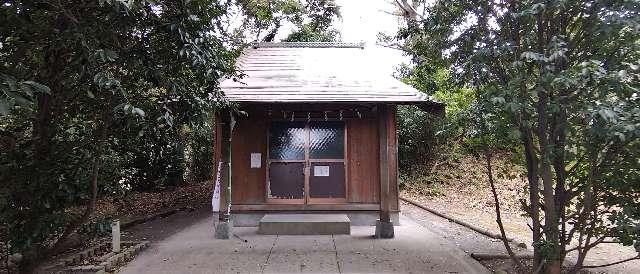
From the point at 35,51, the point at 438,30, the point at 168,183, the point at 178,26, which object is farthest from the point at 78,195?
the point at 168,183

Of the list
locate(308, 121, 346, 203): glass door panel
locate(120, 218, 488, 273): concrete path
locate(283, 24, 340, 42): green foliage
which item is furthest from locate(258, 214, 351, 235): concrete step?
locate(283, 24, 340, 42): green foliage

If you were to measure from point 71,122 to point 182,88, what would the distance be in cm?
164

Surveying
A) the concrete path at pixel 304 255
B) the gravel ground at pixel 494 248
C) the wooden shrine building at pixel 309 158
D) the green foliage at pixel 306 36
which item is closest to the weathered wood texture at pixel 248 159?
the wooden shrine building at pixel 309 158

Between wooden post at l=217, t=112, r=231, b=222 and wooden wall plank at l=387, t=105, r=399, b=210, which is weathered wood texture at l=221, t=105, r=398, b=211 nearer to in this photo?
wooden wall plank at l=387, t=105, r=399, b=210

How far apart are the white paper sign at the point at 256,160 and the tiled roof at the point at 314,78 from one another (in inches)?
57.7

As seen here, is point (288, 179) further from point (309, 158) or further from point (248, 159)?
point (248, 159)

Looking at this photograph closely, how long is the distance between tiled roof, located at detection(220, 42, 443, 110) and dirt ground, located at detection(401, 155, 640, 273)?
9.57 feet

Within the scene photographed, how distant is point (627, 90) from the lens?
4.34m

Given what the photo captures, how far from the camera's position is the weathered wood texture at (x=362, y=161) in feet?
30.8

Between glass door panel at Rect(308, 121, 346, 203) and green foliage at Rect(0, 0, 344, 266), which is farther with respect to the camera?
glass door panel at Rect(308, 121, 346, 203)

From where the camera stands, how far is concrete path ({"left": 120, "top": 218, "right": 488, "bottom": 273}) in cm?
616

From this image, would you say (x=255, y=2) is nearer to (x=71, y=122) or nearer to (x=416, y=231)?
(x=416, y=231)

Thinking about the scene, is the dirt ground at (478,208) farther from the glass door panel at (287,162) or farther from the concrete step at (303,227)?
the glass door panel at (287,162)

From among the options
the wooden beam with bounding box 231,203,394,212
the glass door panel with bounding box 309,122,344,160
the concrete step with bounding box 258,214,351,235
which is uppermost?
the glass door panel with bounding box 309,122,344,160
